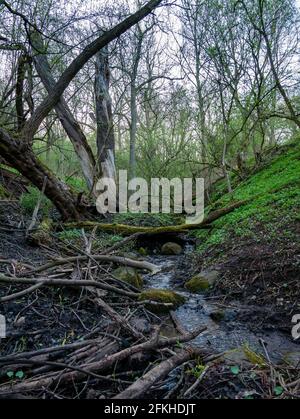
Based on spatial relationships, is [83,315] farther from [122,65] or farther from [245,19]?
[122,65]

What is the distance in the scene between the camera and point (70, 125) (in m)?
10.4

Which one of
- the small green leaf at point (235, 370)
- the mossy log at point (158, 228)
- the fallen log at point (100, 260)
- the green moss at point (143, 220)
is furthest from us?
the green moss at point (143, 220)

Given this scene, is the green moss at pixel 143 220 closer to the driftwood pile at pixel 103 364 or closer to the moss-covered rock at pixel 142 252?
the moss-covered rock at pixel 142 252

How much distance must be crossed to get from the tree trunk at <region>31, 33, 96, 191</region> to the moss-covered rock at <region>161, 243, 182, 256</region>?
3.79 metres

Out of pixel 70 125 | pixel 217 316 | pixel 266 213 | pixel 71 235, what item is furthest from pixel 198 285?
pixel 70 125

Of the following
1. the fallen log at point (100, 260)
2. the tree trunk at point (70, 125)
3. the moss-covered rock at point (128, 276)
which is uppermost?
the tree trunk at point (70, 125)

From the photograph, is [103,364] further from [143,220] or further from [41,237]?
[143,220]

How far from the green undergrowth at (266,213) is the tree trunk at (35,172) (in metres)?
3.38

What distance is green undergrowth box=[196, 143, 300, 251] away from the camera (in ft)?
18.4

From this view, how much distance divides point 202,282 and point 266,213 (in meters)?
2.13

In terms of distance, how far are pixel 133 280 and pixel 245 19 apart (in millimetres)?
8537

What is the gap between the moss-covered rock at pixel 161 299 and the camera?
4.05 metres

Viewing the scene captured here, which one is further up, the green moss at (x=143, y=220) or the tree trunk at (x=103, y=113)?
the tree trunk at (x=103, y=113)

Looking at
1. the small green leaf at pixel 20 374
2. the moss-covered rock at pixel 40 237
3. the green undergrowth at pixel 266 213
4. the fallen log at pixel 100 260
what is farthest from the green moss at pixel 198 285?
the small green leaf at pixel 20 374
